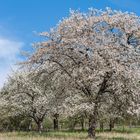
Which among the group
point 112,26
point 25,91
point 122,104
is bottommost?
point 122,104

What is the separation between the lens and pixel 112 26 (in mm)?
41312

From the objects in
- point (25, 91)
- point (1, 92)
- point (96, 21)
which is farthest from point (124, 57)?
point (1, 92)

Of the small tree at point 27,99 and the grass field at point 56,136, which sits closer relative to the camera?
the grass field at point 56,136

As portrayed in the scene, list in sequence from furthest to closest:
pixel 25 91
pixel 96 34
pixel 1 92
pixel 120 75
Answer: pixel 1 92 → pixel 25 91 → pixel 96 34 → pixel 120 75

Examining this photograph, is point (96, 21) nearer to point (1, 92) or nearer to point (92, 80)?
point (92, 80)

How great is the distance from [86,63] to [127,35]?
16.4 ft

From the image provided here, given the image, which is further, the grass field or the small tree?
the small tree

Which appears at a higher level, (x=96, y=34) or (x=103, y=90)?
(x=96, y=34)

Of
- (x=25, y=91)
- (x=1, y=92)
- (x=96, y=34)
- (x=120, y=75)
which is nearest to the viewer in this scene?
(x=120, y=75)

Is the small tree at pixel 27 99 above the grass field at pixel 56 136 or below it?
above

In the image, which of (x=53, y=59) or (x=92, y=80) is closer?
(x=92, y=80)

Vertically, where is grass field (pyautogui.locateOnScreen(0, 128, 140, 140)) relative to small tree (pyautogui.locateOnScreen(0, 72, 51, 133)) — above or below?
below

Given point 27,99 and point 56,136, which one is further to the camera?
point 27,99

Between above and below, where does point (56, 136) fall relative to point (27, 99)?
below
